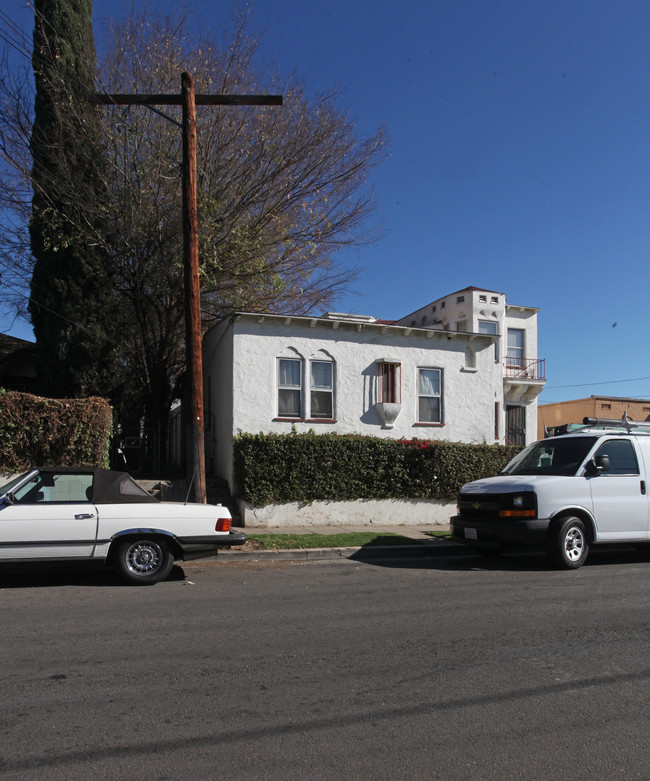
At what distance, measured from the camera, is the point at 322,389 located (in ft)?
54.1

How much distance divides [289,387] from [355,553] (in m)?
5.47

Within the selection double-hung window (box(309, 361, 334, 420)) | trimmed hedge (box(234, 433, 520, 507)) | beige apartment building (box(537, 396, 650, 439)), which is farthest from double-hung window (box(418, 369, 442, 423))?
beige apartment building (box(537, 396, 650, 439))

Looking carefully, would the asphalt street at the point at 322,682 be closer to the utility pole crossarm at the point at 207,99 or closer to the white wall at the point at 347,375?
the white wall at the point at 347,375

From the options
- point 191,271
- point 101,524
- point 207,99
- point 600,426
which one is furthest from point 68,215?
point 600,426

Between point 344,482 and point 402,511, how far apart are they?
5.64 ft

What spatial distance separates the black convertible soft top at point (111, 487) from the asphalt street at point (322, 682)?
1.11 meters

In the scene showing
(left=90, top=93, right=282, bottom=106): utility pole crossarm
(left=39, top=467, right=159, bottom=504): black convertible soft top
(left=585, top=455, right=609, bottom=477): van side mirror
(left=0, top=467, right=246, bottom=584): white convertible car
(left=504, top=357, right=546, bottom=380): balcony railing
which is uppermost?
(left=90, top=93, right=282, bottom=106): utility pole crossarm

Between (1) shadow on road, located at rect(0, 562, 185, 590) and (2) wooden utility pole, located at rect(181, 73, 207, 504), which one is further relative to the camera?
(2) wooden utility pole, located at rect(181, 73, 207, 504)

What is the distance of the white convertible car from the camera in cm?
805

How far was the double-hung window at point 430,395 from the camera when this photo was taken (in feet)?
57.9

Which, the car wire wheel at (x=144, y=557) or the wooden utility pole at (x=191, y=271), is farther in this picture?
the wooden utility pole at (x=191, y=271)

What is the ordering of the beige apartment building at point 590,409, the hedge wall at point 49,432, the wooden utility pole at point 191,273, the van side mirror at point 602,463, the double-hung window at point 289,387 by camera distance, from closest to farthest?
the van side mirror at point 602,463, the wooden utility pole at point 191,273, the hedge wall at point 49,432, the double-hung window at point 289,387, the beige apartment building at point 590,409

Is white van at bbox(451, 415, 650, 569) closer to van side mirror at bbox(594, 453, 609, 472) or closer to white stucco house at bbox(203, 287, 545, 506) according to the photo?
van side mirror at bbox(594, 453, 609, 472)

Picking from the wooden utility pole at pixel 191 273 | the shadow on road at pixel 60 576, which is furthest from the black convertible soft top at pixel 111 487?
the wooden utility pole at pixel 191 273
